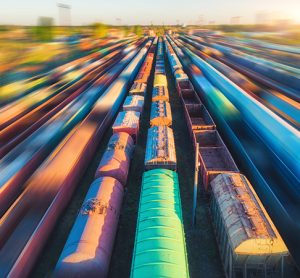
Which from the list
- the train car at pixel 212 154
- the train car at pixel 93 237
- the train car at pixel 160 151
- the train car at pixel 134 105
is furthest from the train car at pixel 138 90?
the train car at pixel 93 237

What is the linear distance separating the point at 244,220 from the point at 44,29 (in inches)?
3429

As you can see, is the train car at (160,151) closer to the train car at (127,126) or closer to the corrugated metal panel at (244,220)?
the train car at (127,126)

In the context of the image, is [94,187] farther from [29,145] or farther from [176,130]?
[176,130]

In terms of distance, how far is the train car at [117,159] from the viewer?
1525cm

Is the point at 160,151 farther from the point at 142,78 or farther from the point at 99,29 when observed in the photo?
the point at 99,29

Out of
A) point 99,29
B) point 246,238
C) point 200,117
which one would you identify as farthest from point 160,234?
point 99,29

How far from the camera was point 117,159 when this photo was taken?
52.9 feet

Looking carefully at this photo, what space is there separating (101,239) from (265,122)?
13.3 metres

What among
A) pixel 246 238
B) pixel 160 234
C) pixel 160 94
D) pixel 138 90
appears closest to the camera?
pixel 246 238

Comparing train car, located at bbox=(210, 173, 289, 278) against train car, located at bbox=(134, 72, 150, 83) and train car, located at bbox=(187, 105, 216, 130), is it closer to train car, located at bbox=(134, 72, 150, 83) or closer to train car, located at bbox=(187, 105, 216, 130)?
train car, located at bbox=(187, 105, 216, 130)

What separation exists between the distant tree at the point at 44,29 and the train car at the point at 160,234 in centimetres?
8220

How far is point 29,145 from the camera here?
17922 millimetres

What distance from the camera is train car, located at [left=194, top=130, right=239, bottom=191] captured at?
1651 cm

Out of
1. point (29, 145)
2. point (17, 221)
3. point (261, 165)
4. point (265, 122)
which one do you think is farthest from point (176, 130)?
point (17, 221)
